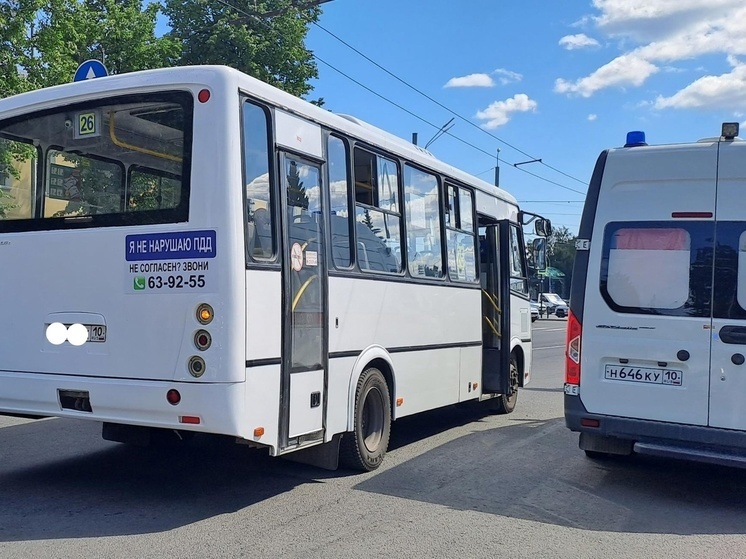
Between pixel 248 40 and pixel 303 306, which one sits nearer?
pixel 303 306

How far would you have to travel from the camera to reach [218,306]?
17.7 ft

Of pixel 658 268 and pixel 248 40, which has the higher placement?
pixel 248 40

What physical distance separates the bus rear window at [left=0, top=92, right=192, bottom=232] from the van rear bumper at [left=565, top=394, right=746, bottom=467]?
3.83 m

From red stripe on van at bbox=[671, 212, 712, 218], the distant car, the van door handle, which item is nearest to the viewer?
the van door handle

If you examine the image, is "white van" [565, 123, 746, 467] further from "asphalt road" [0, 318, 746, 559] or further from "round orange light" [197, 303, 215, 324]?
"round orange light" [197, 303, 215, 324]

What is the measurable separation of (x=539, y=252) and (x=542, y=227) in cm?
42

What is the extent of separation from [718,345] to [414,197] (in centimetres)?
336

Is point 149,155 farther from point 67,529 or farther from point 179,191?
point 67,529

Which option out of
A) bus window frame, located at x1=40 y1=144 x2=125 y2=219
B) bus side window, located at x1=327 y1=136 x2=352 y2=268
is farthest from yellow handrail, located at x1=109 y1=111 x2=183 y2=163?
bus side window, located at x1=327 y1=136 x2=352 y2=268

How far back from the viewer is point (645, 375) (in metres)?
6.69

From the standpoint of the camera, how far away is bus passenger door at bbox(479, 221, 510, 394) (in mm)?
10297

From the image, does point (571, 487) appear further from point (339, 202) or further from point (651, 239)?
point (339, 202)

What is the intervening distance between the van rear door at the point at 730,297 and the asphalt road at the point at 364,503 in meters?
0.92

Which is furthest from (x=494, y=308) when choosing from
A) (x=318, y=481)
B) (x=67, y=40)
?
(x=67, y=40)
